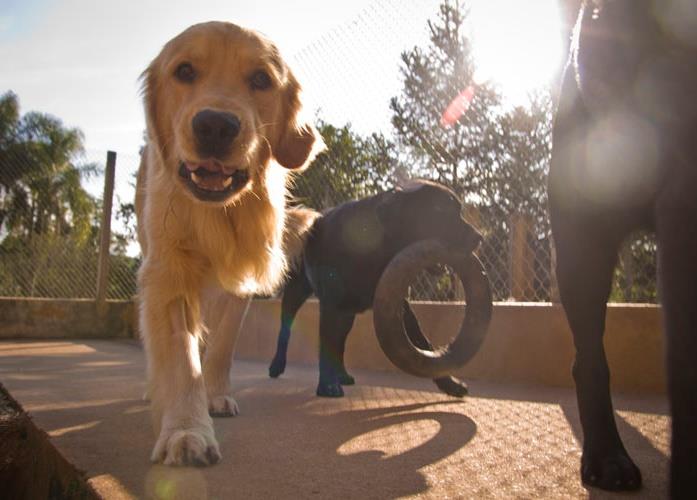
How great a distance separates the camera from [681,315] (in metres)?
0.82

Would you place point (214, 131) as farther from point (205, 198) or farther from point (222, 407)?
point (222, 407)

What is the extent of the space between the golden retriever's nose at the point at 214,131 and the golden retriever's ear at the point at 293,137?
681 millimetres

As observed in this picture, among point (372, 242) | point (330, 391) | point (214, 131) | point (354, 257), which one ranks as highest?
point (214, 131)

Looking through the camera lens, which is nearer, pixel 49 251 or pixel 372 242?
pixel 372 242

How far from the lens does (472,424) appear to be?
2936mm

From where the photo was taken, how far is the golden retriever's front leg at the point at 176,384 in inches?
82.4

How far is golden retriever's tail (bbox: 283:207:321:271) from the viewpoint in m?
4.05

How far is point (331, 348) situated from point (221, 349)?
0.77 meters

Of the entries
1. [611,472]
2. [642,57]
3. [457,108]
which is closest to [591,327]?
[611,472]

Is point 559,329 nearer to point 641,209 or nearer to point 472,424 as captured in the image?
point 472,424

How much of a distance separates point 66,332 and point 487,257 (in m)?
5.87

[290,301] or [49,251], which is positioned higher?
[49,251]

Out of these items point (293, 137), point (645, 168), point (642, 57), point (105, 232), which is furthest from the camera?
point (105, 232)

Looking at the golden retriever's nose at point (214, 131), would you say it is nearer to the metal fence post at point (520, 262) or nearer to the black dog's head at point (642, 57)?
the black dog's head at point (642, 57)
